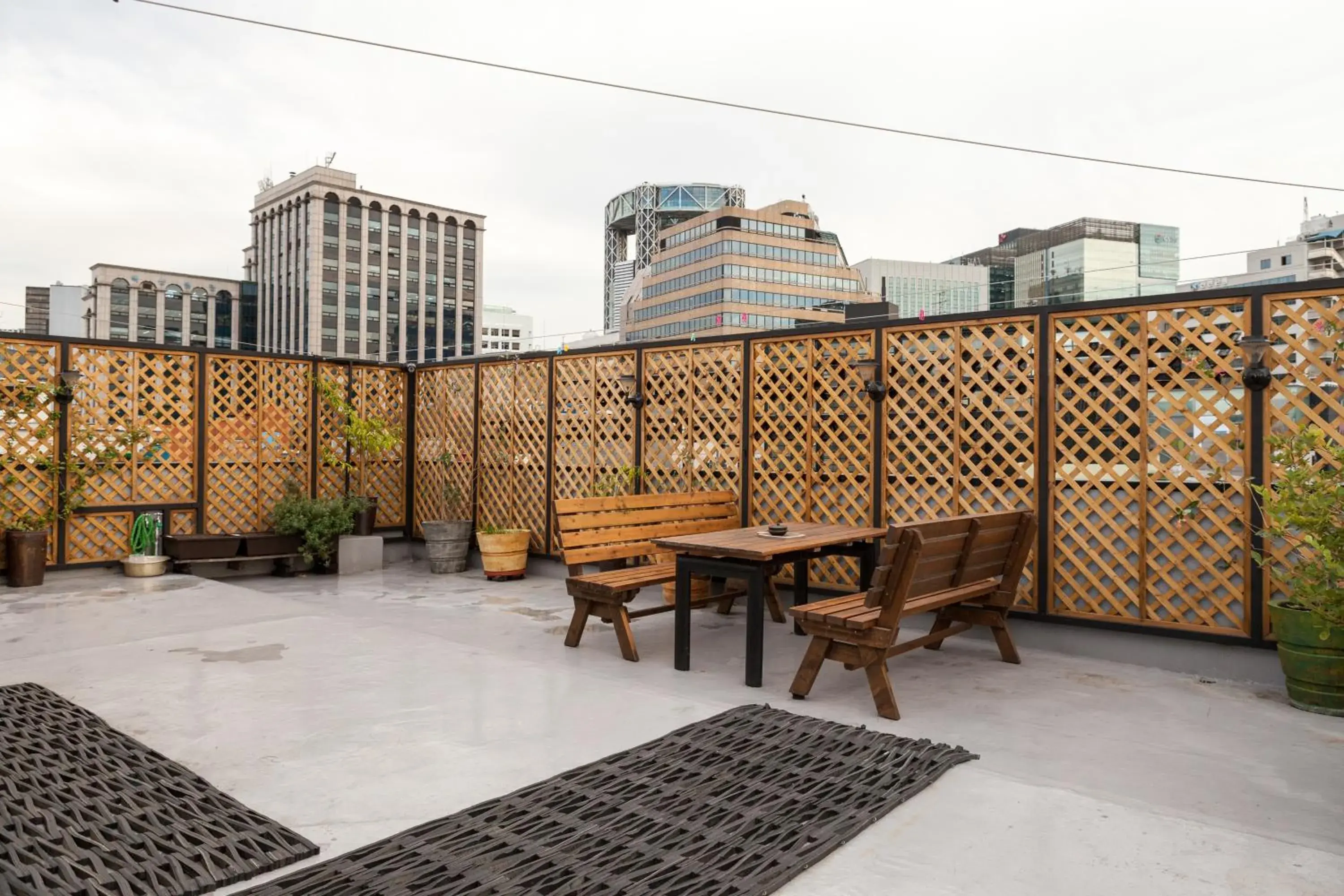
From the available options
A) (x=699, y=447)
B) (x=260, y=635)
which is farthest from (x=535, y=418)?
(x=260, y=635)

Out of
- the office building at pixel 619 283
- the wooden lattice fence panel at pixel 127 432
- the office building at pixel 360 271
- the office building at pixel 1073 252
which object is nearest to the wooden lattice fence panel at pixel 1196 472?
the wooden lattice fence panel at pixel 127 432

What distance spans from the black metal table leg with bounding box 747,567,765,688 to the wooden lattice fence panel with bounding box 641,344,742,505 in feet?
6.58

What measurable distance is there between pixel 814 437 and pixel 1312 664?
272 cm

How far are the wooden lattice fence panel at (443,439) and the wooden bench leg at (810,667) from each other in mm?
4778

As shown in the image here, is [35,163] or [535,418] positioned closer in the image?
[535,418]

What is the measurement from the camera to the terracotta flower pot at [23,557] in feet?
19.2

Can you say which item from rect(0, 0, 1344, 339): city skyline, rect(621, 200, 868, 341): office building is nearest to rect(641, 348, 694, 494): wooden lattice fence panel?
rect(0, 0, 1344, 339): city skyline

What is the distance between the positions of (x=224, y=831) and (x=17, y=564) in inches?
205

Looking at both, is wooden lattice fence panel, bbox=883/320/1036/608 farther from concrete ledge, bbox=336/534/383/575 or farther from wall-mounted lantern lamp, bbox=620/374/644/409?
concrete ledge, bbox=336/534/383/575

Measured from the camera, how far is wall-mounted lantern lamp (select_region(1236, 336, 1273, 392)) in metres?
3.64

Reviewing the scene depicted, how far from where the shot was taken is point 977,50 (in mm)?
9641

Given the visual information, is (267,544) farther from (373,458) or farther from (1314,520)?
(1314,520)

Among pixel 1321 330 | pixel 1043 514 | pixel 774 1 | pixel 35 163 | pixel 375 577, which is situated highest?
pixel 35 163

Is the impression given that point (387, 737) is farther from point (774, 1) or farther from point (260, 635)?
point (774, 1)
